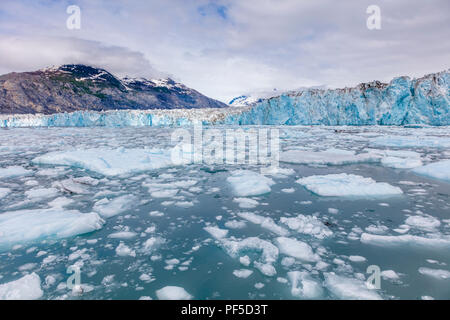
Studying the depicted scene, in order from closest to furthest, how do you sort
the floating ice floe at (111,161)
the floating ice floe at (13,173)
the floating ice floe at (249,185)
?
1. the floating ice floe at (249,185)
2. the floating ice floe at (13,173)
3. the floating ice floe at (111,161)

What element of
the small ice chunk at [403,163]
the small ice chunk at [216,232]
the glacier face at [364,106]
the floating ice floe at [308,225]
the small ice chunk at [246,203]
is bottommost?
the small ice chunk at [216,232]

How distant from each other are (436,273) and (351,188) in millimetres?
2438

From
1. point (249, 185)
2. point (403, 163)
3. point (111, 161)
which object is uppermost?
point (111, 161)

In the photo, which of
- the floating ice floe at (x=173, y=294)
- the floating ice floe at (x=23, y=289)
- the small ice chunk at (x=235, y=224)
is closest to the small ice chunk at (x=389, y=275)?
the small ice chunk at (x=235, y=224)

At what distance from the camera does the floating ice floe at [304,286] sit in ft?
6.58

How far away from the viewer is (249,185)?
4988 mm

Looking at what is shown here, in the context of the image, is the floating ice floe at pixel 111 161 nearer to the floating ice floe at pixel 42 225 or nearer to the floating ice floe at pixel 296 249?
the floating ice floe at pixel 42 225

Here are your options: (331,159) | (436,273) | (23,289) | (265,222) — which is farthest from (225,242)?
(331,159)

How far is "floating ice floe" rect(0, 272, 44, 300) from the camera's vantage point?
194cm

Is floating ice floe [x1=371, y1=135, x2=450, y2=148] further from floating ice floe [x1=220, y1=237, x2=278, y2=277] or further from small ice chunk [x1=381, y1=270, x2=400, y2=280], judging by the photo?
floating ice floe [x1=220, y1=237, x2=278, y2=277]

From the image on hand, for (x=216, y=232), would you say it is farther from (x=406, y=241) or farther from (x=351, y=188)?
(x=351, y=188)

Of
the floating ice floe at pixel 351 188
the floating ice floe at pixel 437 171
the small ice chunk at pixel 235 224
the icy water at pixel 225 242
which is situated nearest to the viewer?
the icy water at pixel 225 242

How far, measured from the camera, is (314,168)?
7062 millimetres
